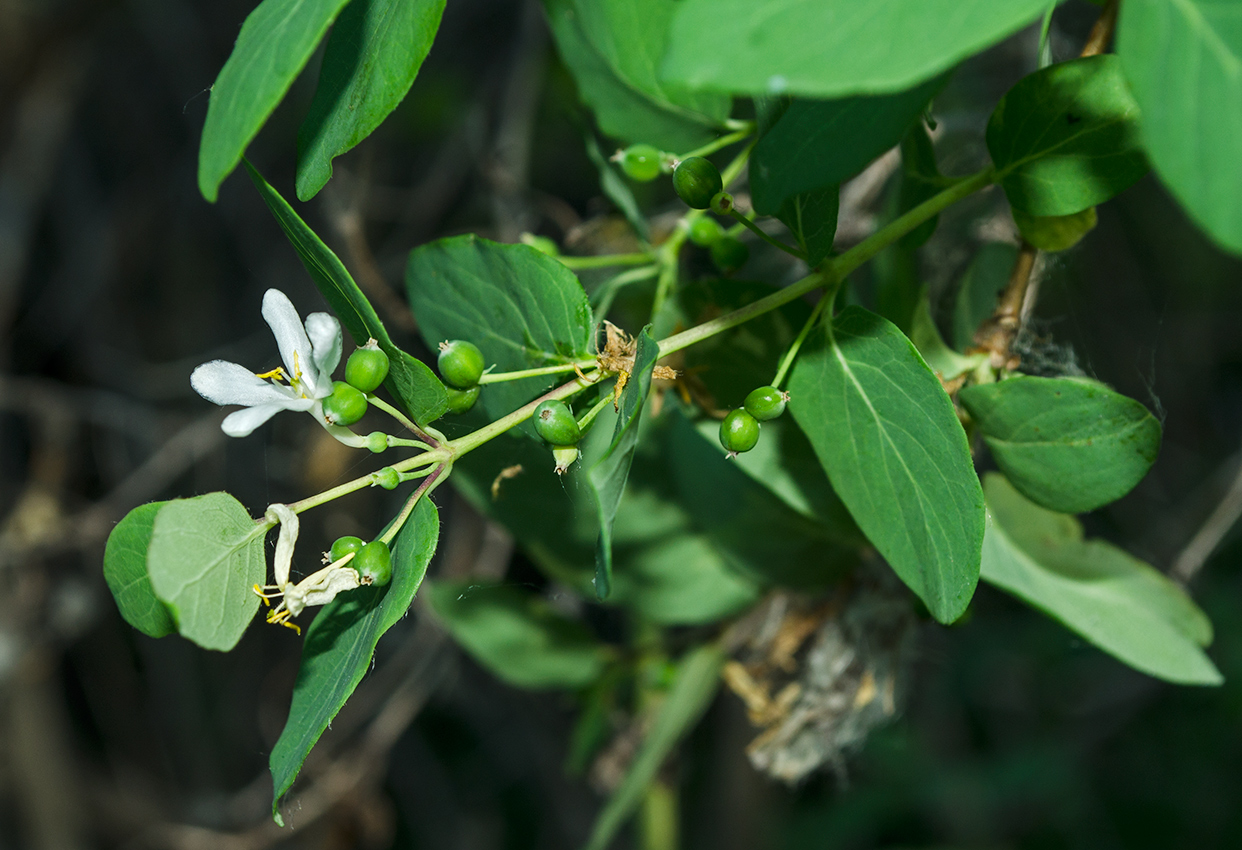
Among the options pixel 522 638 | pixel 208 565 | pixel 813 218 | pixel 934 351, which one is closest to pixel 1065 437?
pixel 934 351

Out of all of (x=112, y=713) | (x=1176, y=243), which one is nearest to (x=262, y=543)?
(x=112, y=713)

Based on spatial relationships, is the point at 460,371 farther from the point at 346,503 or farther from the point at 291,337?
the point at 346,503

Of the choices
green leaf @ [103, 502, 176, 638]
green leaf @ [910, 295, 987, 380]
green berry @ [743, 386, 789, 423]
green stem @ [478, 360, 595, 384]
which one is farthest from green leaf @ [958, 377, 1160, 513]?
green leaf @ [103, 502, 176, 638]

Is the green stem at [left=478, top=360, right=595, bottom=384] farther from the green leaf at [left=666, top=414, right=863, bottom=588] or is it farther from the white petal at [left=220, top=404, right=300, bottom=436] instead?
the green leaf at [left=666, top=414, right=863, bottom=588]

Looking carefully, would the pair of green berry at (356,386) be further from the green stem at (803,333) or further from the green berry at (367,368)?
the green stem at (803,333)

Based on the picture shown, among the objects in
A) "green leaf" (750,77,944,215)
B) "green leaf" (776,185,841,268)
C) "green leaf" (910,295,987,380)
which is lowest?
"green leaf" (910,295,987,380)

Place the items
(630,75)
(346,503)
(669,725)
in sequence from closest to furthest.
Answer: (630,75) < (669,725) < (346,503)

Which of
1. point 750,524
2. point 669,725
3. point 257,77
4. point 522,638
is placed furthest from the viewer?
point 522,638
